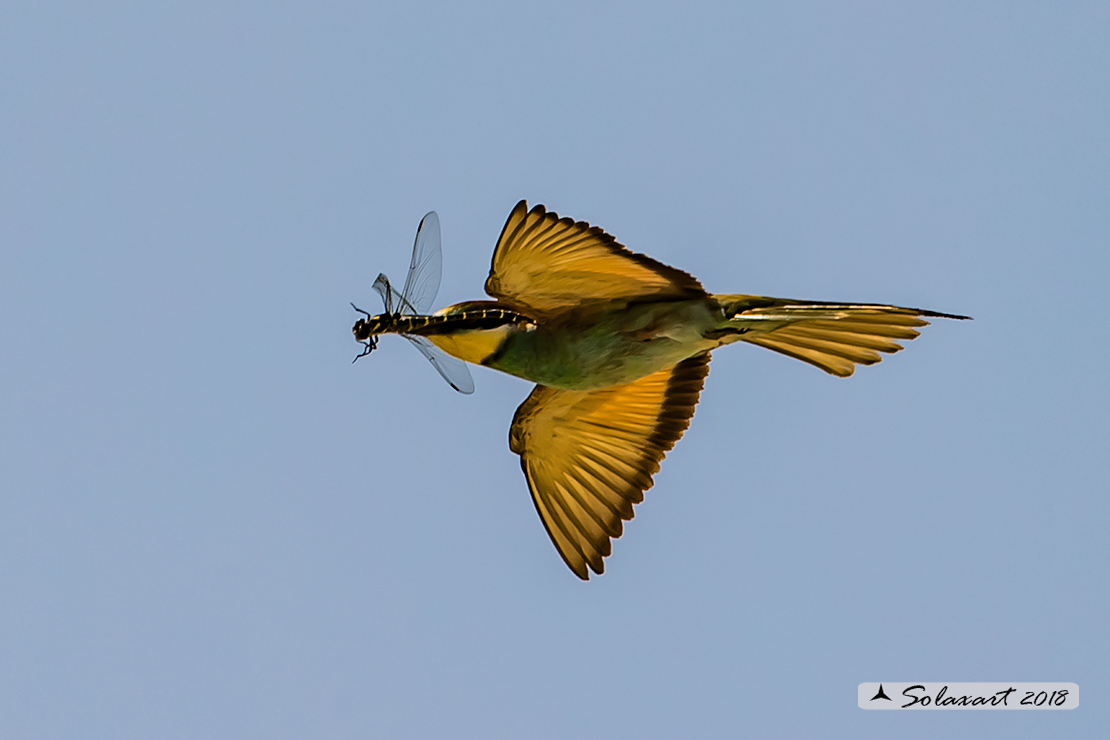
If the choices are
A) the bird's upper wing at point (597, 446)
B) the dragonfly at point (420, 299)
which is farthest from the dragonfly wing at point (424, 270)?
the bird's upper wing at point (597, 446)

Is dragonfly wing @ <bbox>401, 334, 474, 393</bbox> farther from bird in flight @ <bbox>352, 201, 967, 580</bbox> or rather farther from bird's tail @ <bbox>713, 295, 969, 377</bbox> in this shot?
bird's tail @ <bbox>713, 295, 969, 377</bbox>

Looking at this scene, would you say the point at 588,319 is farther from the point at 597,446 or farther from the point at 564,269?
the point at 597,446

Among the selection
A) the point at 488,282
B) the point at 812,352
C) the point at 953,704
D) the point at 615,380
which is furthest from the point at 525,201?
the point at 953,704

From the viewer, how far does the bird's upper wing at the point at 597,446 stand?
26.6ft

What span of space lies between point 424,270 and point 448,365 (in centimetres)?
44

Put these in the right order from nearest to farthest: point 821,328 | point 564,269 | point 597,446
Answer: point 564,269 → point 821,328 → point 597,446

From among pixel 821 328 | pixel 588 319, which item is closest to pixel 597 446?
pixel 588 319

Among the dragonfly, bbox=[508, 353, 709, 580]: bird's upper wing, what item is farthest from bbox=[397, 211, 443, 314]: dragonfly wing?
bbox=[508, 353, 709, 580]: bird's upper wing

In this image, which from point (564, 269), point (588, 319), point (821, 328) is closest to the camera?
point (564, 269)

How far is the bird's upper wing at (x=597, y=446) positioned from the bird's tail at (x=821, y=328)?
2.34 ft

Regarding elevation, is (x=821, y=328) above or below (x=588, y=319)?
above

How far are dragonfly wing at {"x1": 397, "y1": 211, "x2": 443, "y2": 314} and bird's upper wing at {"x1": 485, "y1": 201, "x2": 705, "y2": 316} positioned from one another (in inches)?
9.7

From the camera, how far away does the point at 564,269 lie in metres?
7.07

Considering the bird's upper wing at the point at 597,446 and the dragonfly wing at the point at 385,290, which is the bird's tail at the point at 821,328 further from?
the dragonfly wing at the point at 385,290
